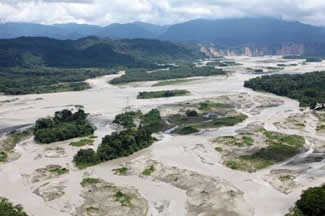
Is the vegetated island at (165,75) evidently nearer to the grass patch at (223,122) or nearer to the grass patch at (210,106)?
the grass patch at (210,106)

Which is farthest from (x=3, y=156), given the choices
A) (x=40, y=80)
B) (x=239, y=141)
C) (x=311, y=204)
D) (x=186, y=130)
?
(x=40, y=80)

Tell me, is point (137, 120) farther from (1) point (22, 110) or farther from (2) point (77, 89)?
(2) point (77, 89)

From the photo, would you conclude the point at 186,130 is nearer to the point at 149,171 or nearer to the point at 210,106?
the point at 149,171

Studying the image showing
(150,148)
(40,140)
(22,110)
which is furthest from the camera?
(22,110)

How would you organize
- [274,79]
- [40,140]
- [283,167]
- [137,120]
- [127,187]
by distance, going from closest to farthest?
1. [127,187]
2. [283,167]
3. [40,140]
4. [137,120]
5. [274,79]

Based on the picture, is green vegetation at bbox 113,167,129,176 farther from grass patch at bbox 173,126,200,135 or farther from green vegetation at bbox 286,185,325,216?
green vegetation at bbox 286,185,325,216

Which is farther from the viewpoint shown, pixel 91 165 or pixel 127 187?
pixel 91 165

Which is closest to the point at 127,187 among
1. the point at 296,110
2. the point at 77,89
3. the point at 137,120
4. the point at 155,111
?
the point at 137,120
